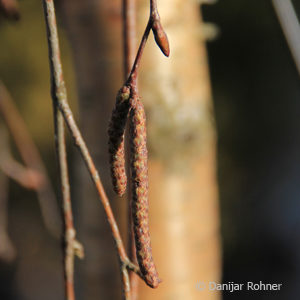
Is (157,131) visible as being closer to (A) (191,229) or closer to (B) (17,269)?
(A) (191,229)

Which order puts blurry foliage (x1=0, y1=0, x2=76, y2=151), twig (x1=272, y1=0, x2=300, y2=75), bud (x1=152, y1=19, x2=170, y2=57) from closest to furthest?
1. bud (x1=152, y1=19, x2=170, y2=57)
2. twig (x1=272, y1=0, x2=300, y2=75)
3. blurry foliage (x1=0, y1=0, x2=76, y2=151)

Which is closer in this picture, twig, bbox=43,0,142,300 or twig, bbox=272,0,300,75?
twig, bbox=43,0,142,300

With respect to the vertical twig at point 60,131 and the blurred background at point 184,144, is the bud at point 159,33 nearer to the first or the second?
the vertical twig at point 60,131

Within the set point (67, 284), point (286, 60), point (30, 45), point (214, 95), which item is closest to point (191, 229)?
point (67, 284)

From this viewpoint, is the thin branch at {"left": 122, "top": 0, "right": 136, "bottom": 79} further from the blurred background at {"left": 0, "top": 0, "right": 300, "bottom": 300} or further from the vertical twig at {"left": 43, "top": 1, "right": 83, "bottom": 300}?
the blurred background at {"left": 0, "top": 0, "right": 300, "bottom": 300}

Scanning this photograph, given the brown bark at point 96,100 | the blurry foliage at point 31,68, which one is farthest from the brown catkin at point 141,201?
the blurry foliage at point 31,68
